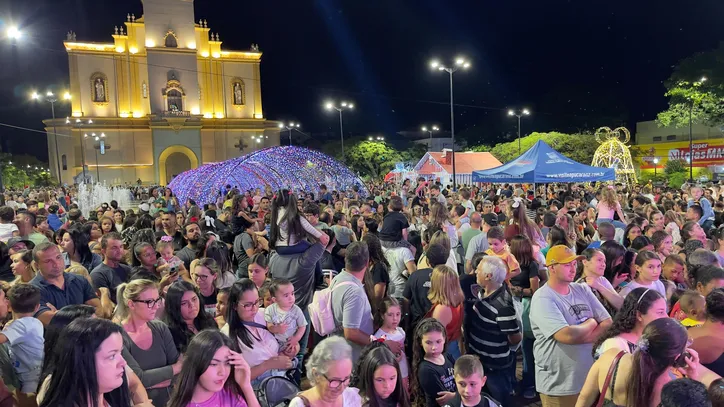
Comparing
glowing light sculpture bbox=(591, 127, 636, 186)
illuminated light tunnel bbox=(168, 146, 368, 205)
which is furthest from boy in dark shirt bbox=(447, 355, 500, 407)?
glowing light sculpture bbox=(591, 127, 636, 186)

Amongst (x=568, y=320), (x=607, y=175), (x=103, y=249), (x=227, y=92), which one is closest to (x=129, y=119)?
(x=227, y=92)

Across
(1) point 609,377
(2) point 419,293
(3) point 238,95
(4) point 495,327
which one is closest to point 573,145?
(3) point 238,95

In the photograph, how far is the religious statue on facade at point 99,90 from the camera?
1901 inches

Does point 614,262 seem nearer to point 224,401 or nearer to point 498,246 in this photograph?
point 498,246

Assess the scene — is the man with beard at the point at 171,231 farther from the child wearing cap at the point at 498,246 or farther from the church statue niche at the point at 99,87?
the church statue niche at the point at 99,87

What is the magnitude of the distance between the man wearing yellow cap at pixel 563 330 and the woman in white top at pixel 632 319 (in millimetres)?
393

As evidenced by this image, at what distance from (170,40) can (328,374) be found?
172 feet

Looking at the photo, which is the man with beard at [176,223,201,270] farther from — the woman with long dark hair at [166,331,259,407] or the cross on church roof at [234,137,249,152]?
the cross on church roof at [234,137,249,152]

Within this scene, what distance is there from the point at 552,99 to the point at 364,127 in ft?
115

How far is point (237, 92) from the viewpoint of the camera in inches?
2078

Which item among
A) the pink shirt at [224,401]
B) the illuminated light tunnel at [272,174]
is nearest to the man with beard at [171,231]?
the pink shirt at [224,401]

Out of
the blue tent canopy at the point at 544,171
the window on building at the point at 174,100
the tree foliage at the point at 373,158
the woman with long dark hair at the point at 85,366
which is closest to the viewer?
the woman with long dark hair at the point at 85,366

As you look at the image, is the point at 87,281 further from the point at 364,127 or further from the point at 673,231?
the point at 364,127

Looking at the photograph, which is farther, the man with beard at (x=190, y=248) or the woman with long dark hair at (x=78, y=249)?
the man with beard at (x=190, y=248)
